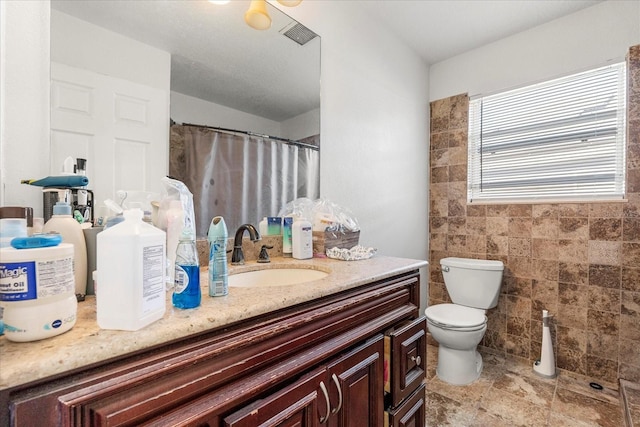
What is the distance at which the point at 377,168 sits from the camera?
2.04 meters

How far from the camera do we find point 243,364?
616 mm

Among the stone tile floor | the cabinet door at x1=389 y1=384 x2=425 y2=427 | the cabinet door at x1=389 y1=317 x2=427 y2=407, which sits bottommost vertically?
the stone tile floor

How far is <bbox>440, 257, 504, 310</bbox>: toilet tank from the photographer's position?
2.11 m

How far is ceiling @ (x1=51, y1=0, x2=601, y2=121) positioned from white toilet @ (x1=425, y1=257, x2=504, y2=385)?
155cm

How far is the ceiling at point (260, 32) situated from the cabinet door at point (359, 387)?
1117 mm

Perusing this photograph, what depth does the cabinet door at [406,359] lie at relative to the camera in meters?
1.03

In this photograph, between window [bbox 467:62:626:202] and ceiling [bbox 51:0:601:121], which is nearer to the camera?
ceiling [bbox 51:0:601:121]

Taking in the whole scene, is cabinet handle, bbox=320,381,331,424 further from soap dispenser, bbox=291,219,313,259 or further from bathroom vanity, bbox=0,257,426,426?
soap dispenser, bbox=291,219,313,259

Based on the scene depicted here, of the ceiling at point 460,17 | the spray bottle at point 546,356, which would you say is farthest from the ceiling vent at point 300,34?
the spray bottle at point 546,356

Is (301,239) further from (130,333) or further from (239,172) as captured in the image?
(130,333)

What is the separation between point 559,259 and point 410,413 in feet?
5.34

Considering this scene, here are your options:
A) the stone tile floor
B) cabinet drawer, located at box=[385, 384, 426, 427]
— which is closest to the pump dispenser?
cabinet drawer, located at box=[385, 384, 426, 427]

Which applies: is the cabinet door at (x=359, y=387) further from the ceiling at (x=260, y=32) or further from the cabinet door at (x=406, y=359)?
the ceiling at (x=260, y=32)

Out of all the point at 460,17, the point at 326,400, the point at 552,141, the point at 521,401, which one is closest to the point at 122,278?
the point at 326,400
